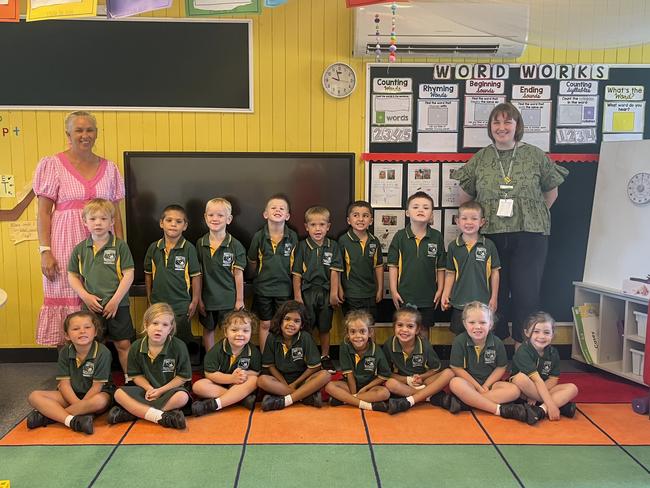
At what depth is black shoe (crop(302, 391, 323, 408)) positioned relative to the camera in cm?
303

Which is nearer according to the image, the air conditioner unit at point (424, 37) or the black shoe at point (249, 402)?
the black shoe at point (249, 402)

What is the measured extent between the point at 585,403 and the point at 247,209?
2.34 meters

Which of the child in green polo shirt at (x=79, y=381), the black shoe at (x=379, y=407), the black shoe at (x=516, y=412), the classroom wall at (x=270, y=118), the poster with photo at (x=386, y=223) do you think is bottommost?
the black shoe at (x=379, y=407)

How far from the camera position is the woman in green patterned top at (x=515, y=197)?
11.2 ft

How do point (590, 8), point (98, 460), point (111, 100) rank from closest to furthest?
point (590, 8) → point (98, 460) → point (111, 100)

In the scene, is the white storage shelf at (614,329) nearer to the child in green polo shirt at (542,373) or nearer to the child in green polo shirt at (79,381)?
the child in green polo shirt at (542,373)

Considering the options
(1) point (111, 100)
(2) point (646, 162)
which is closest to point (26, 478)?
(1) point (111, 100)

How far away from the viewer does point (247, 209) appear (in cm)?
376

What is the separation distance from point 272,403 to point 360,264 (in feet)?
3.48

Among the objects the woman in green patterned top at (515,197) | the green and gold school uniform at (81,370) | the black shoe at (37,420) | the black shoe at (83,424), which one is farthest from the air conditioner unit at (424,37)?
the black shoe at (37,420)

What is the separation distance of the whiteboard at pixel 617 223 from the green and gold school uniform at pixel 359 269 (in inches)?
56.5

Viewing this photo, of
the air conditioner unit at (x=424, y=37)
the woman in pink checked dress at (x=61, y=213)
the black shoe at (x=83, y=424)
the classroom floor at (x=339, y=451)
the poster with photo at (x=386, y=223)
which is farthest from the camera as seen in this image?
the poster with photo at (x=386, y=223)

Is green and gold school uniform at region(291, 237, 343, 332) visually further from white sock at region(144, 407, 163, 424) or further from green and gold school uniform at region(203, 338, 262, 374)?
white sock at region(144, 407, 163, 424)

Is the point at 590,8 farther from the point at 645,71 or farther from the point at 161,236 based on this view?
the point at 161,236
